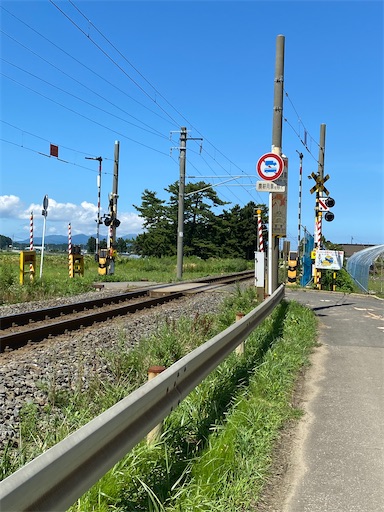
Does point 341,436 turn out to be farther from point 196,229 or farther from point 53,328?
point 196,229

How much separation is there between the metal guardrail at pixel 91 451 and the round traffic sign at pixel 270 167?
324 inches

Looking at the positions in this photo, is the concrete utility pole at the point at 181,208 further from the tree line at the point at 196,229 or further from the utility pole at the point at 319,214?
the tree line at the point at 196,229

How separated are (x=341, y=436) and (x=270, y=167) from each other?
26.5 feet

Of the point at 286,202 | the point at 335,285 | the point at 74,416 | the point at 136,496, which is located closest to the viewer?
the point at 136,496

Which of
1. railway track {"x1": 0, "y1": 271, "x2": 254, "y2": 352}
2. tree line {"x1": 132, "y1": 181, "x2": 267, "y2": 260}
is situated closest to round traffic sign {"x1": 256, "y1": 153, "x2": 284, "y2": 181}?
railway track {"x1": 0, "y1": 271, "x2": 254, "y2": 352}

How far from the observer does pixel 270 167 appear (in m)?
11.9

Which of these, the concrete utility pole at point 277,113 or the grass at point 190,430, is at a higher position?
the concrete utility pole at point 277,113

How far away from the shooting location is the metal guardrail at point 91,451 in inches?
77.5

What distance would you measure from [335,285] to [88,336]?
16.1 meters

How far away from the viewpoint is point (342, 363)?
300 inches

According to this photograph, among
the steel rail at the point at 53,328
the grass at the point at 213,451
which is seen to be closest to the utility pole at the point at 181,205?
the steel rail at the point at 53,328

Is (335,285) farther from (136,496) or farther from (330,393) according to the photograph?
(136,496)

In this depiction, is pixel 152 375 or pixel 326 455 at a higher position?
pixel 152 375

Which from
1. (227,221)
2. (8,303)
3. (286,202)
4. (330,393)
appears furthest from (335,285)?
(227,221)
